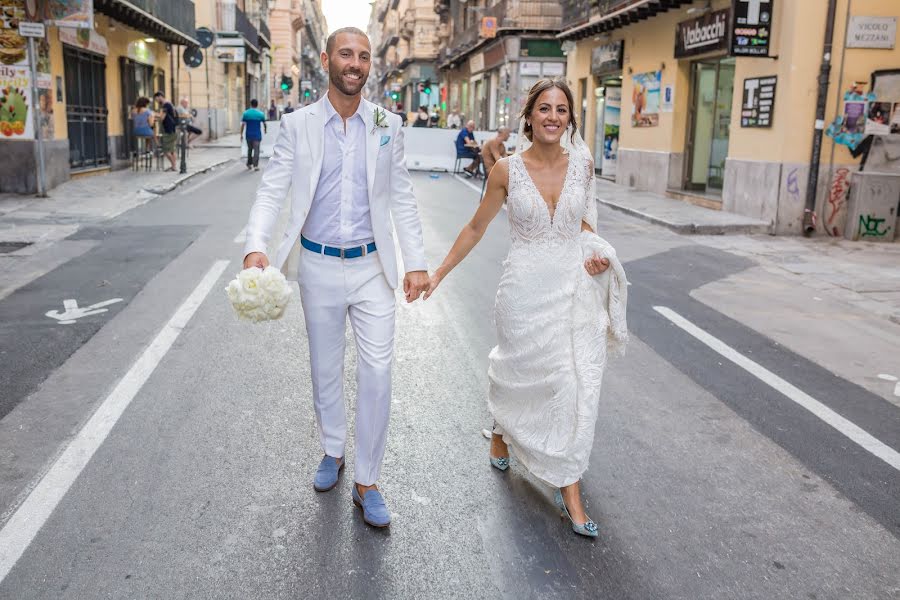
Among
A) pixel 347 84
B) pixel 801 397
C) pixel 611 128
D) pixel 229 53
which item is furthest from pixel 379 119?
pixel 229 53

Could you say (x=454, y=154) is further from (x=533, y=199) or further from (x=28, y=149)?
(x=533, y=199)

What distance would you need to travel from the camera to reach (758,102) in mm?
15781

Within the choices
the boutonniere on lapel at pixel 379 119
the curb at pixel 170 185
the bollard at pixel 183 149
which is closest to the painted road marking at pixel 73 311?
the boutonniere on lapel at pixel 379 119

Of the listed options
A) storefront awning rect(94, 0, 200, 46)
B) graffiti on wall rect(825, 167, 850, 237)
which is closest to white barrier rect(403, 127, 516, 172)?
storefront awning rect(94, 0, 200, 46)

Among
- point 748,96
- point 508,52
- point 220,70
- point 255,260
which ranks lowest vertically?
point 255,260

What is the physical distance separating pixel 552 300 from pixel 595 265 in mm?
247

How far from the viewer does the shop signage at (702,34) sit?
57.0 feet

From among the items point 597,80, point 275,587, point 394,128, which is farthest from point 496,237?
point 597,80

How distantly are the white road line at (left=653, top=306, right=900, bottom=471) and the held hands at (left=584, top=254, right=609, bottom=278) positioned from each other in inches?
79.0

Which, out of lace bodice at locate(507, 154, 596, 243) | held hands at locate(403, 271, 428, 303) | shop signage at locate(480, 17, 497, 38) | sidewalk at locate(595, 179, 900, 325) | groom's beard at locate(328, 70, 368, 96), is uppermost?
shop signage at locate(480, 17, 497, 38)

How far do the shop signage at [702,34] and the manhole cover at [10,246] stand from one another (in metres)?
12.9

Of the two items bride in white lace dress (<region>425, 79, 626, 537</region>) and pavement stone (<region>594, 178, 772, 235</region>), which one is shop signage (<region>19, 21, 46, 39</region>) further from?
bride in white lace dress (<region>425, 79, 626, 537</region>)

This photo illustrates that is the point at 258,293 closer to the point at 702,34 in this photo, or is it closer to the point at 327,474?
the point at 327,474

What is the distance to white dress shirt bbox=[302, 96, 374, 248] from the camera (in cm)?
368
